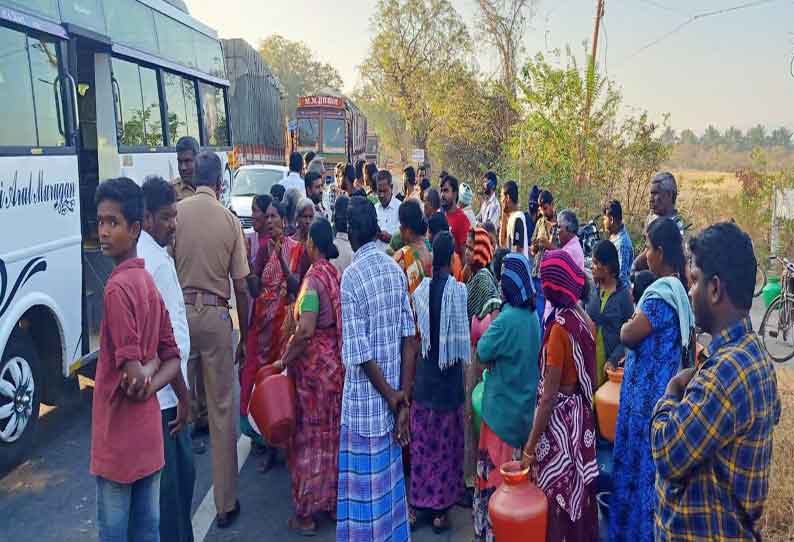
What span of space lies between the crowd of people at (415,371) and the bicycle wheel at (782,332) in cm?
366

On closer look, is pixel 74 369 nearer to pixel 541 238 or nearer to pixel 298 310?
pixel 298 310

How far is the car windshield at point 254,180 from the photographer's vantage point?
46.0 feet

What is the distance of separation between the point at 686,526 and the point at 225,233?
9.29ft

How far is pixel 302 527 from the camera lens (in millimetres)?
3926

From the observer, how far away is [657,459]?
1918mm

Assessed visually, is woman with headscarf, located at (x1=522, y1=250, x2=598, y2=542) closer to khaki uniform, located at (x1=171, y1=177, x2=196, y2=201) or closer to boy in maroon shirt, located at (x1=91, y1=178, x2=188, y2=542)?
boy in maroon shirt, located at (x1=91, y1=178, x2=188, y2=542)

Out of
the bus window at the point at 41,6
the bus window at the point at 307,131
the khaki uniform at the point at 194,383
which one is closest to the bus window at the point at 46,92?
the bus window at the point at 41,6

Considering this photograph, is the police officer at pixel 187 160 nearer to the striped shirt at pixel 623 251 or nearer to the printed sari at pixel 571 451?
the printed sari at pixel 571 451

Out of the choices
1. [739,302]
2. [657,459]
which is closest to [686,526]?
[657,459]

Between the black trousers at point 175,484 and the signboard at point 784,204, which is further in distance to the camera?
the signboard at point 784,204

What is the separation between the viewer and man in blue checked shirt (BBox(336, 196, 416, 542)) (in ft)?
10.2

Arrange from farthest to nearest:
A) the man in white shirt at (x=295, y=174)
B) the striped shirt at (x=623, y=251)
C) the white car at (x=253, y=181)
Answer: the white car at (x=253, y=181)
the man in white shirt at (x=295, y=174)
the striped shirt at (x=623, y=251)

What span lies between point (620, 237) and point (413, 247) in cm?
206

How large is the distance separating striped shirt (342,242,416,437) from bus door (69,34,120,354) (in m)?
3.55
